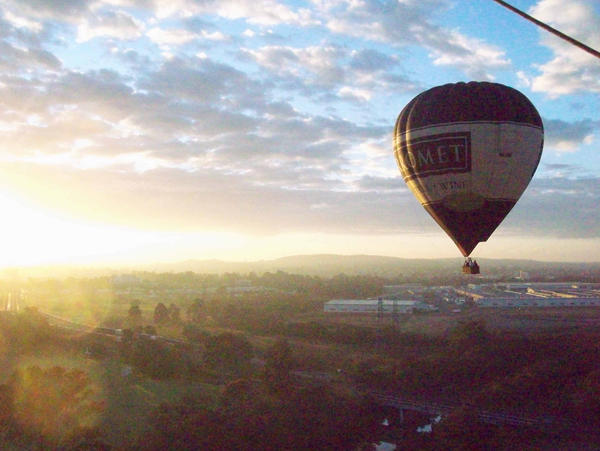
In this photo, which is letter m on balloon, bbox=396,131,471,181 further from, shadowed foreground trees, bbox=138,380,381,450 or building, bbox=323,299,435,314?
building, bbox=323,299,435,314

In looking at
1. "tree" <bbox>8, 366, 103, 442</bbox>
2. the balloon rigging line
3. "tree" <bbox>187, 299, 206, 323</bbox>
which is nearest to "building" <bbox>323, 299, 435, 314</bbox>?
"tree" <bbox>187, 299, 206, 323</bbox>

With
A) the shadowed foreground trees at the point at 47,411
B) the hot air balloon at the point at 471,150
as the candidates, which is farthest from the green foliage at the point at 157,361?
the hot air balloon at the point at 471,150

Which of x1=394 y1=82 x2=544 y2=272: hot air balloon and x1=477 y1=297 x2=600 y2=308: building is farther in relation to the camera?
x1=477 y1=297 x2=600 y2=308: building

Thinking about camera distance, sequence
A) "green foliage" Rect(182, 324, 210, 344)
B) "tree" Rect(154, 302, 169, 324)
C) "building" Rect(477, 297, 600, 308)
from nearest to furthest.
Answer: "green foliage" Rect(182, 324, 210, 344) < "tree" Rect(154, 302, 169, 324) < "building" Rect(477, 297, 600, 308)

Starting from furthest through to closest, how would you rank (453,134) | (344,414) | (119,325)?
(119,325) → (344,414) → (453,134)

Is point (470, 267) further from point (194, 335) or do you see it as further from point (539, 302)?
point (539, 302)

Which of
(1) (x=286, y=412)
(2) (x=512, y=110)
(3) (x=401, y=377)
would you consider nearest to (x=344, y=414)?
(1) (x=286, y=412)

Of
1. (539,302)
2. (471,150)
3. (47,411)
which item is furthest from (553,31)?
(539,302)

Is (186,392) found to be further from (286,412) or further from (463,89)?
(463,89)

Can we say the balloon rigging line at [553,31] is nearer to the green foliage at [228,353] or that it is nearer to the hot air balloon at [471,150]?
the hot air balloon at [471,150]
